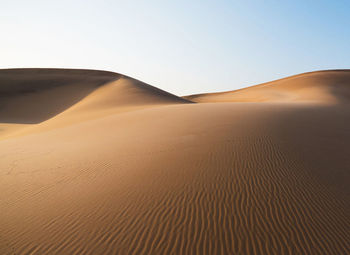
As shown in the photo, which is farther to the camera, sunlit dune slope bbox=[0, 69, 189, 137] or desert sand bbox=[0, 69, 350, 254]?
sunlit dune slope bbox=[0, 69, 189, 137]

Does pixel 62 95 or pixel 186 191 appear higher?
pixel 62 95

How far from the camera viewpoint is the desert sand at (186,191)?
399cm

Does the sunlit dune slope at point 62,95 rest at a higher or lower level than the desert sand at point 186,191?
higher

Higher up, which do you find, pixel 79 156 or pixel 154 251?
pixel 79 156

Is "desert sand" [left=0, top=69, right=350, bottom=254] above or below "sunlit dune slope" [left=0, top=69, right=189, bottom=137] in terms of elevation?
below

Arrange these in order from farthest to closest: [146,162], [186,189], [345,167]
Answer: [146,162]
[345,167]
[186,189]

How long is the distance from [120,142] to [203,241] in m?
6.58

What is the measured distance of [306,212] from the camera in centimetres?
460

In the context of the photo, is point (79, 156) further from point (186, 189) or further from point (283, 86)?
point (283, 86)

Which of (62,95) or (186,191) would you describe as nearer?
(186,191)

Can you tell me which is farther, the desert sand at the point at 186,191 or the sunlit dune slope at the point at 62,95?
the sunlit dune slope at the point at 62,95

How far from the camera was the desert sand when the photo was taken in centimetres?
399

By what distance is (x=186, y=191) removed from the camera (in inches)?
211

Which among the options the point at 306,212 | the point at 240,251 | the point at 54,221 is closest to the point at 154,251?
the point at 240,251
